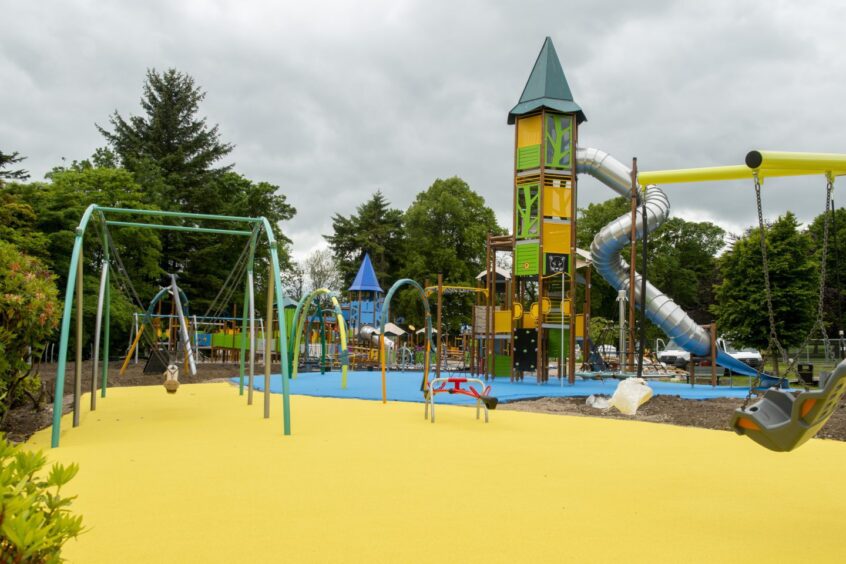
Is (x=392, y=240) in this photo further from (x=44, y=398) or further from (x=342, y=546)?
(x=342, y=546)

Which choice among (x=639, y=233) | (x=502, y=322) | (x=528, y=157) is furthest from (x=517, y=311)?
(x=639, y=233)

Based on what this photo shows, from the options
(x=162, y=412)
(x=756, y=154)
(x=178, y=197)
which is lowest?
(x=162, y=412)

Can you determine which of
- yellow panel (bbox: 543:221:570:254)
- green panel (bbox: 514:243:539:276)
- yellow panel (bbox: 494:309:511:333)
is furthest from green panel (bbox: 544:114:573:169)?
yellow panel (bbox: 494:309:511:333)

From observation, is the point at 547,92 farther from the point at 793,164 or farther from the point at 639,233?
the point at 793,164

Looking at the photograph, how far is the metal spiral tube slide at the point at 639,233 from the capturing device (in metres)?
26.1

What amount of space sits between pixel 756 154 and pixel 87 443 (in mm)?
7791

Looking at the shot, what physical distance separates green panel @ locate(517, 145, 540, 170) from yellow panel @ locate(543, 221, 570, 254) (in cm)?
204

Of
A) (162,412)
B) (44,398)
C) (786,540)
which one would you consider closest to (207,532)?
(786,540)

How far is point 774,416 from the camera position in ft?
15.4

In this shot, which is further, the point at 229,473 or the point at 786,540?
the point at 229,473

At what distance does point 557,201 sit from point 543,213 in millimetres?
693

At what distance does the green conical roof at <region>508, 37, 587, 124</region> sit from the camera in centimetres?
2252

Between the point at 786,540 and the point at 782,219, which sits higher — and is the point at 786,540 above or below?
below

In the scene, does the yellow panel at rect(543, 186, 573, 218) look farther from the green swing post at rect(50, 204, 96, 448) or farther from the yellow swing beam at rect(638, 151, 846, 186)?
the green swing post at rect(50, 204, 96, 448)
